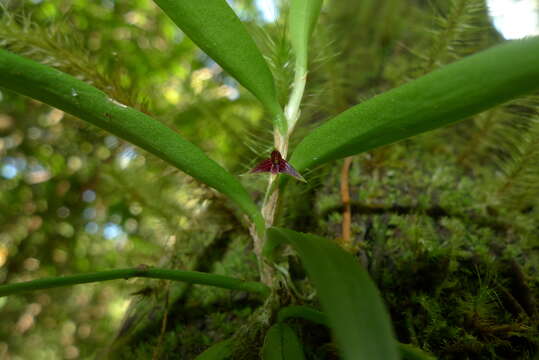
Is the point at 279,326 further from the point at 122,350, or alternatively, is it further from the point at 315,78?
the point at 315,78

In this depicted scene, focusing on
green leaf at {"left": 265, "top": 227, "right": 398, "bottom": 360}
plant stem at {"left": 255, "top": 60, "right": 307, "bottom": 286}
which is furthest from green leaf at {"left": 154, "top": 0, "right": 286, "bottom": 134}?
green leaf at {"left": 265, "top": 227, "right": 398, "bottom": 360}

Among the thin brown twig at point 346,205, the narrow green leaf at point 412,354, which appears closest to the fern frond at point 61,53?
the thin brown twig at point 346,205

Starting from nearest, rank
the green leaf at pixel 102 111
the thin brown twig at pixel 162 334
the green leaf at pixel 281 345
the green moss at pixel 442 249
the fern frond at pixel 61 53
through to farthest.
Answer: the green leaf at pixel 102 111
the green leaf at pixel 281 345
the green moss at pixel 442 249
the thin brown twig at pixel 162 334
the fern frond at pixel 61 53

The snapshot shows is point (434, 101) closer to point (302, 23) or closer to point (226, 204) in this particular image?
point (302, 23)

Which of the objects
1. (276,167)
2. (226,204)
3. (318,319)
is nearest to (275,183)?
(276,167)

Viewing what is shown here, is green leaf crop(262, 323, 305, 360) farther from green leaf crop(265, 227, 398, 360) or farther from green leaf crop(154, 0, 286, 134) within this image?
green leaf crop(154, 0, 286, 134)

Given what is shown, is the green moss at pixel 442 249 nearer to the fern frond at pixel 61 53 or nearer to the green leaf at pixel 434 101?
the green leaf at pixel 434 101

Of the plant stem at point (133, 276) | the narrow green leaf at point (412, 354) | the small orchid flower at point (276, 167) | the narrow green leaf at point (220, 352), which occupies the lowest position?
the narrow green leaf at point (412, 354)
